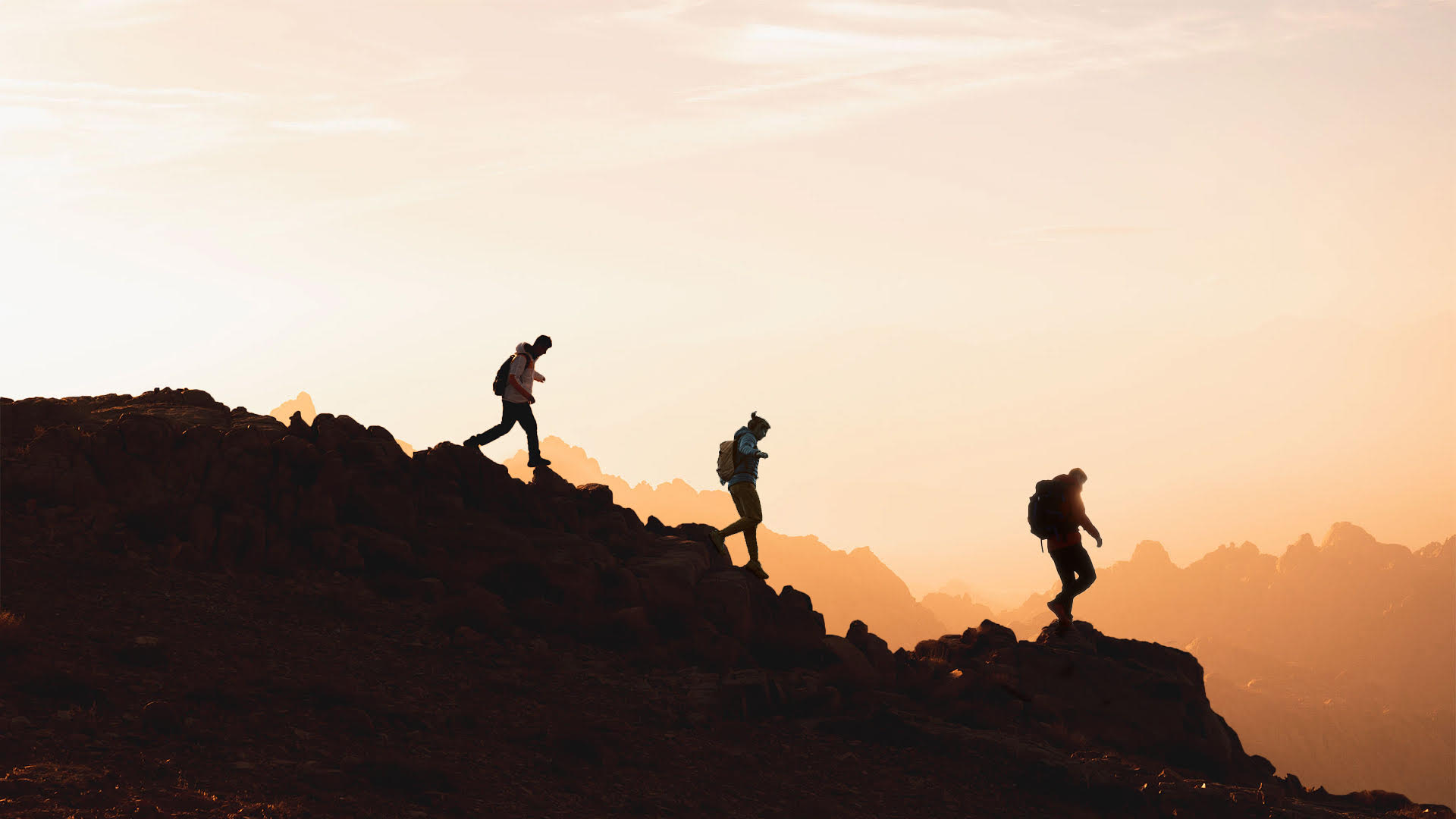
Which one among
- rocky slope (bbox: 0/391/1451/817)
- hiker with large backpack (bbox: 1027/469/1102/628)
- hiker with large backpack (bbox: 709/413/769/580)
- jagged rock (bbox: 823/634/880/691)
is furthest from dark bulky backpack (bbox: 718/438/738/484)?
hiker with large backpack (bbox: 1027/469/1102/628)

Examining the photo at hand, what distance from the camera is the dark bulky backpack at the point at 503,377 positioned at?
2398 centimetres

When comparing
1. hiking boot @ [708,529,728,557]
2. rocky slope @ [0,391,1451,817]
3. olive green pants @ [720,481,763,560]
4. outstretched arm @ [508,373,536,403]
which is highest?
outstretched arm @ [508,373,536,403]

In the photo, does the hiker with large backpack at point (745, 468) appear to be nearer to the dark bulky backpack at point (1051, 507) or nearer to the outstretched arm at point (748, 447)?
the outstretched arm at point (748, 447)

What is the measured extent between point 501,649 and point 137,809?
309 inches

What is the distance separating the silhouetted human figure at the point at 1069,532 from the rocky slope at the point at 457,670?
10.1 ft

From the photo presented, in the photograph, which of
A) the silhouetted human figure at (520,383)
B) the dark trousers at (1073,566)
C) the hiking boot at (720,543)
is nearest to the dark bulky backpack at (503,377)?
the silhouetted human figure at (520,383)

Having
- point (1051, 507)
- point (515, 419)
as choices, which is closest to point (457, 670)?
point (515, 419)

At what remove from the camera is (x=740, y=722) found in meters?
20.1

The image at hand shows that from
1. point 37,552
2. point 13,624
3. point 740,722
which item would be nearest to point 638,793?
point 740,722

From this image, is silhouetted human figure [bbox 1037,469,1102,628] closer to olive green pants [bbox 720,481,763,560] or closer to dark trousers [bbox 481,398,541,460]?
olive green pants [bbox 720,481,763,560]

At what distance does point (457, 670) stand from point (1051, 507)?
1088 centimetres

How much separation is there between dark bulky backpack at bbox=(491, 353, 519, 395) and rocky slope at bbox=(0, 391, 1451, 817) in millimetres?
2100

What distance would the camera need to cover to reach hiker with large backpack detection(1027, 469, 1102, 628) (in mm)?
21875

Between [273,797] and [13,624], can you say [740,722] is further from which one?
[13,624]
